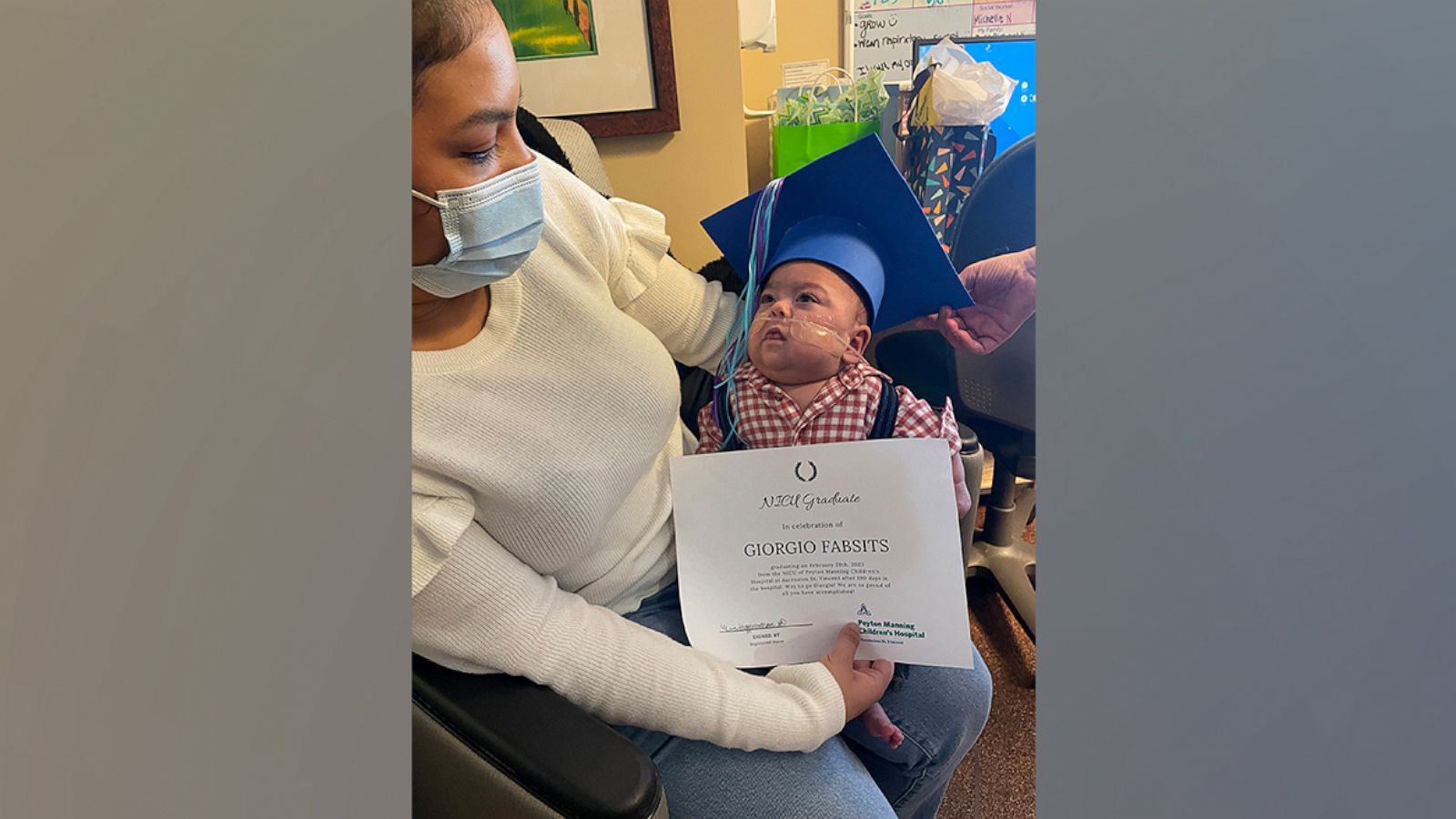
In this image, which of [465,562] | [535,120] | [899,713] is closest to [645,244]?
Answer: [535,120]

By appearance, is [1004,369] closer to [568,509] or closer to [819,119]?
[819,119]

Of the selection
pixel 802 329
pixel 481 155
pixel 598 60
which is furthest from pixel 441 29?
pixel 802 329

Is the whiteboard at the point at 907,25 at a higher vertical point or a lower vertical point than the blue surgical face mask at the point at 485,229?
higher

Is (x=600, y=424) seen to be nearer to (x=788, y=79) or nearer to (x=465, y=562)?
(x=465, y=562)

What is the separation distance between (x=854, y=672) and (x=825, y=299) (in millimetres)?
255

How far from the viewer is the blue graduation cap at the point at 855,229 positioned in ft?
2.14

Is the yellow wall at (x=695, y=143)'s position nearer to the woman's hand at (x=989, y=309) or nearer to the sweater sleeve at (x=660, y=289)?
the sweater sleeve at (x=660, y=289)

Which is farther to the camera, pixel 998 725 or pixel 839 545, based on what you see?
pixel 998 725

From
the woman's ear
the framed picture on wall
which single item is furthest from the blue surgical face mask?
the woman's ear

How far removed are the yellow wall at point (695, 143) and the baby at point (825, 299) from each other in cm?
5

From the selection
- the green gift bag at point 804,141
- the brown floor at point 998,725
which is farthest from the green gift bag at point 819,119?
the brown floor at point 998,725

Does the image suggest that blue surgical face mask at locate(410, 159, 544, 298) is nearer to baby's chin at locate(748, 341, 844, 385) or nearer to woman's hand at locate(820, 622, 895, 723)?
baby's chin at locate(748, 341, 844, 385)

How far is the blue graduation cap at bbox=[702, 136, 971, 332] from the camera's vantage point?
0.65 meters
